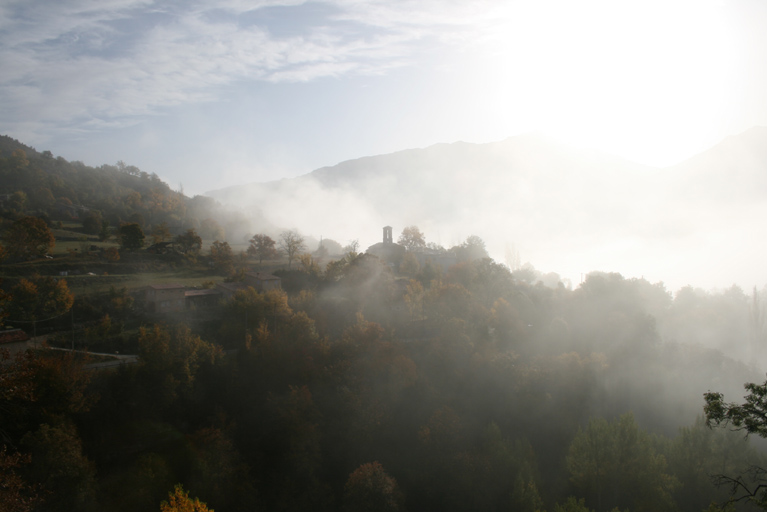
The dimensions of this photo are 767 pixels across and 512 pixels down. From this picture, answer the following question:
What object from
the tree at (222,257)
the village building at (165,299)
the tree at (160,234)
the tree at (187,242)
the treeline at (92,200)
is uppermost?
the treeline at (92,200)

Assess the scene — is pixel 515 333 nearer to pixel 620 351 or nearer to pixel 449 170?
pixel 620 351

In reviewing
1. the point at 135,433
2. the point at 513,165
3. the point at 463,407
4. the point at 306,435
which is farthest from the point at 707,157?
the point at 135,433

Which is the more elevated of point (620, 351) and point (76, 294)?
point (76, 294)

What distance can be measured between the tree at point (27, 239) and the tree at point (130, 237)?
5.50 m

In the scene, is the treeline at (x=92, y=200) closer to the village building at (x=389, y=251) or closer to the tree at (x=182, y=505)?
the village building at (x=389, y=251)

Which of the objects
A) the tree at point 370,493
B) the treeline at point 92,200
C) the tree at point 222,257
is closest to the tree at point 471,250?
the tree at point 222,257

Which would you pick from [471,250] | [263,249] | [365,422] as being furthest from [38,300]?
[471,250]

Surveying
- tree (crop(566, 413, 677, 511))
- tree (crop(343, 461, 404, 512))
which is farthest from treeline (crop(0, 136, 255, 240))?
tree (crop(566, 413, 677, 511))

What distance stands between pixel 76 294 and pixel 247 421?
13.2m

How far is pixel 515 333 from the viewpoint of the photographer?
95.9 ft

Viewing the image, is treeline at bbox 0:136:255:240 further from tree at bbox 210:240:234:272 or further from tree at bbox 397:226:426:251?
tree at bbox 397:226:426:251

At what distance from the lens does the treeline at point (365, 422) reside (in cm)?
1658

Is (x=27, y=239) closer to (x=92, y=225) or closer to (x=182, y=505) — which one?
(x=92, y=225)

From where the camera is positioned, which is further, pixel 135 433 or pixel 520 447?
pixel 520 447
